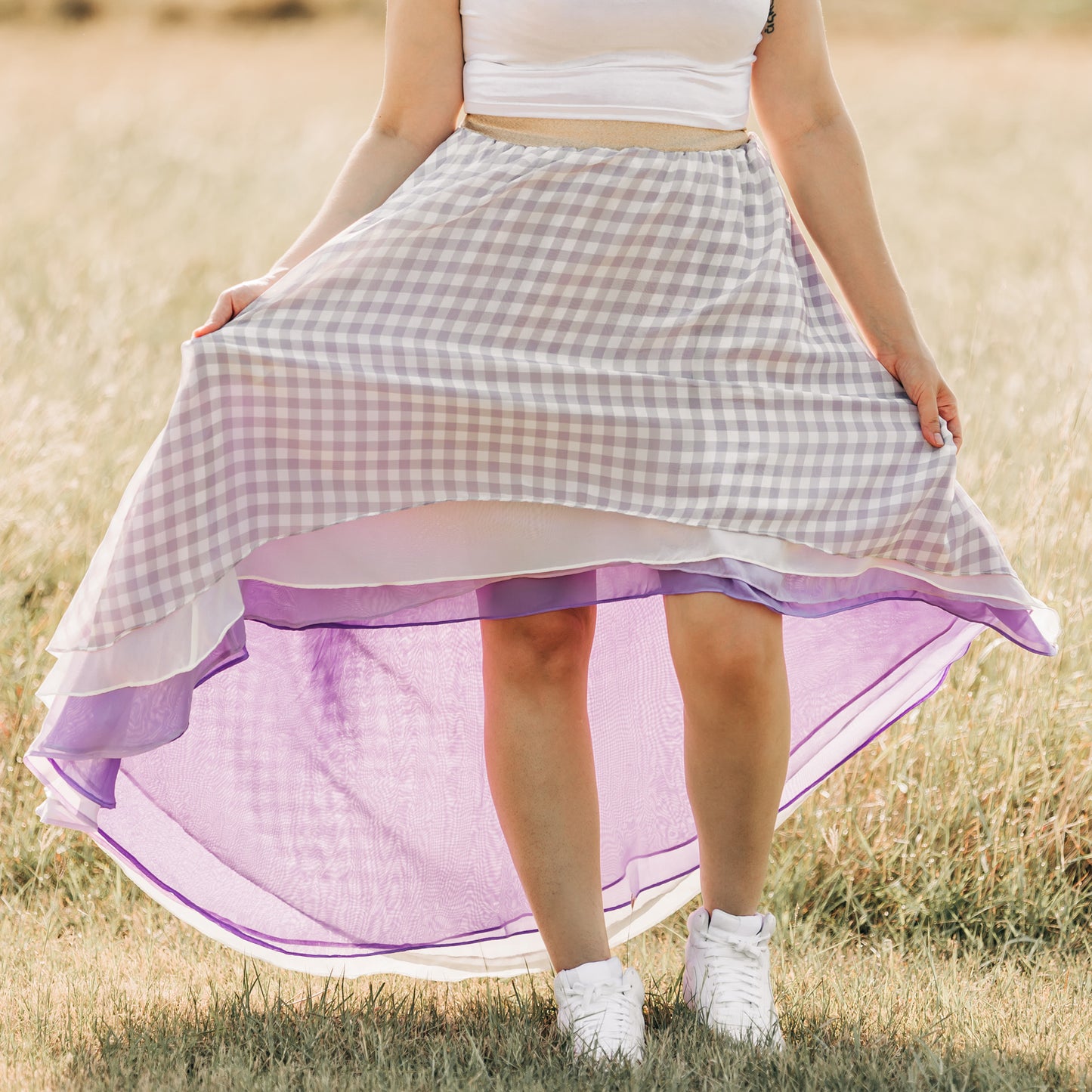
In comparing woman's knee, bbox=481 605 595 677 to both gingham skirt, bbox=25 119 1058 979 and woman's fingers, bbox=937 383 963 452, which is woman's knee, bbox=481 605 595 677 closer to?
gingham skirt, bbox=25 119 1058 979

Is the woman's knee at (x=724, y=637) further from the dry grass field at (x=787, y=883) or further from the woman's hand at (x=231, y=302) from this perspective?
the woman's hand at (x=231, y=302)

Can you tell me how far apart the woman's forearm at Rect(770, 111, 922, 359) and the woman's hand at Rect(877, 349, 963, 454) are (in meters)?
0.03

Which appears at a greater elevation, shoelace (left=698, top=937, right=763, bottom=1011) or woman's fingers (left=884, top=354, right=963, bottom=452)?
woman's fingers (left=884, top=354, right=963, bottom=452)

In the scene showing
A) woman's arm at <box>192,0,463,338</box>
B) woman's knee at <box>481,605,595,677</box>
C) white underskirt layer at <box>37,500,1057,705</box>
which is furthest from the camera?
woman's arm at <box>192,0,463,338</box>

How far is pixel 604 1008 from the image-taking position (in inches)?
79.8

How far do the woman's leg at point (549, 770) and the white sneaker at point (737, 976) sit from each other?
0.16m

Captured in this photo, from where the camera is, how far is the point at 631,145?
6.73 feet

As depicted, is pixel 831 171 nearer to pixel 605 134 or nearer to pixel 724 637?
Answer: pixel 605 134

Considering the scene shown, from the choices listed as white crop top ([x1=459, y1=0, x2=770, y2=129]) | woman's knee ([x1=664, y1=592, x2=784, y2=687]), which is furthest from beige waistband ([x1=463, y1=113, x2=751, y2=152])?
woman's knee ([x1=664, y1=592, x2=784, y2=687])

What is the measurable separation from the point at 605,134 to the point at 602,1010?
1.27 m

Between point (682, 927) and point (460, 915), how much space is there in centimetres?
50

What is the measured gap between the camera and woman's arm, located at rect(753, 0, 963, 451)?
2207 mm

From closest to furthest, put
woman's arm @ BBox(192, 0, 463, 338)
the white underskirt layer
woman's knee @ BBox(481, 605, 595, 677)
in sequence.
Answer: the white underskirt layer → woman's knee @ BBox(481, 605, 595, 677) → woman's arm @ BBox(192, 0, 463, 338)

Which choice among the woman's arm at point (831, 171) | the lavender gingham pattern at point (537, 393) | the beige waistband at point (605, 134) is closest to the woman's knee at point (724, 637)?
the lavender gingham pattern at point (537, 393)
